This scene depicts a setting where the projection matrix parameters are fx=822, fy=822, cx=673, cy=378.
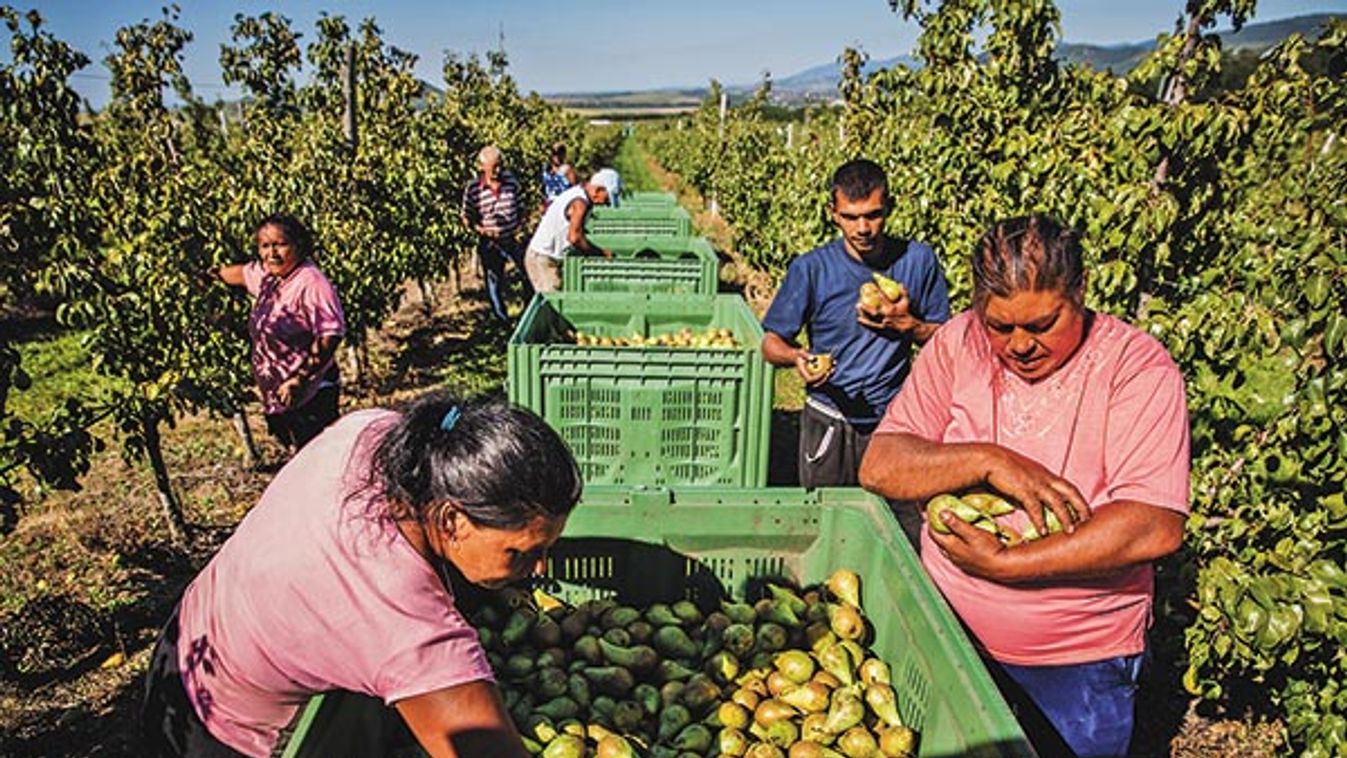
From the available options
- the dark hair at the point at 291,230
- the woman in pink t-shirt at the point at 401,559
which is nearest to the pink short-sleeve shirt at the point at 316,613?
the woman in pink t-shirt at the point at 401,559

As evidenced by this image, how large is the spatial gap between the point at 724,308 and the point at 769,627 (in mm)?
3596

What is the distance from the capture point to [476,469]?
1670mm

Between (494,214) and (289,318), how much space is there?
5.63 meters

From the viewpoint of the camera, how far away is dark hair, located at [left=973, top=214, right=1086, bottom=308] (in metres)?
2.16

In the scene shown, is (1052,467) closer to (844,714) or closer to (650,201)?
(844,714)

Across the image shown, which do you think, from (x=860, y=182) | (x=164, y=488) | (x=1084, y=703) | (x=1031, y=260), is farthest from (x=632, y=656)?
(x=164, y=488)

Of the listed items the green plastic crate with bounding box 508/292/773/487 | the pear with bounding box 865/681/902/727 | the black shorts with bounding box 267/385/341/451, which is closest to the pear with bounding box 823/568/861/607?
the pear with bounding box 865/681/902/727

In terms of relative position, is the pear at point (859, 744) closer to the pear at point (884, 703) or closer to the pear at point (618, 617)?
the pear at point (884, 703)

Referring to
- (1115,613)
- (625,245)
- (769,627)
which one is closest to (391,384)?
(625,245)

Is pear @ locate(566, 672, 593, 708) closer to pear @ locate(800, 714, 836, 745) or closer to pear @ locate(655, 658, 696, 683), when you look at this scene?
pear @ locate(655, 658, 696, 683)

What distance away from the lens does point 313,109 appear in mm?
12359

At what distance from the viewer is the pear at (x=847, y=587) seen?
2.88 m

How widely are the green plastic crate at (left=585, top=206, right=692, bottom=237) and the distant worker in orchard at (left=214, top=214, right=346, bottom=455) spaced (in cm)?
559

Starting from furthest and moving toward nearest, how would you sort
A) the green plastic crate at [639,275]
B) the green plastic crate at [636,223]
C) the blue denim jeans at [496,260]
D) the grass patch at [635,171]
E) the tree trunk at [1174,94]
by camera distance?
the grass patch at [635,171] < the green plastic crate at [636,223] < the blue denim jeans at [496,260] < the green plastic crate at [639,275] < the tree trunk at [1174,94]
